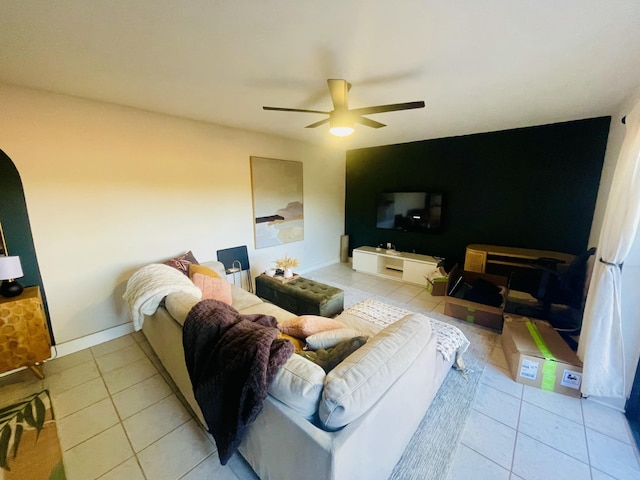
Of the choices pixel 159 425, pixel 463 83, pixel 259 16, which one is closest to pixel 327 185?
pixel 463 83

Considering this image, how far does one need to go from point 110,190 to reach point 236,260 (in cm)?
156

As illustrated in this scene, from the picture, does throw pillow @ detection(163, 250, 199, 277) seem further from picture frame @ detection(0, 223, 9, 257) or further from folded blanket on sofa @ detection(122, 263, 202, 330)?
picture frame @ detection(0, 223, 9, 257)

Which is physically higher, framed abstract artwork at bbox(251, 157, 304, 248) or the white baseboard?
framed abstract artwork at bbox(251, 157, 304, 248)

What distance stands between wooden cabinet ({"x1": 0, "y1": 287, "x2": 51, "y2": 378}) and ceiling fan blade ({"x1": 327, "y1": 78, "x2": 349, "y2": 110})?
274 centimetres

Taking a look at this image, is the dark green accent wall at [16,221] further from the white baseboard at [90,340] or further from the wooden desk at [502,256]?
the wooden desk at [502,256]

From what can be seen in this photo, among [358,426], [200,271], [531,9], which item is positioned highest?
[531,9]

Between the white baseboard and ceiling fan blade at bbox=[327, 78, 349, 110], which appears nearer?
ceiling fan blade at bbox=[327, 78, 349, 110]

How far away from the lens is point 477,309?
270 centimetres

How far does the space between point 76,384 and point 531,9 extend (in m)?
3.75

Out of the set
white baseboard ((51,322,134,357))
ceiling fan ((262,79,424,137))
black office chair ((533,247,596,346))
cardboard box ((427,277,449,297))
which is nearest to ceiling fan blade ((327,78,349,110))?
ceiling fan ((262,79,424,137))

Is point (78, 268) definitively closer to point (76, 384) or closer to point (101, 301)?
point (101, 301)

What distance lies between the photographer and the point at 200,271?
8.09 ft

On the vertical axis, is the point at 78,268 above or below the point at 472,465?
above

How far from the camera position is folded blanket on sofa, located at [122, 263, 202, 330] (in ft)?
6.03
